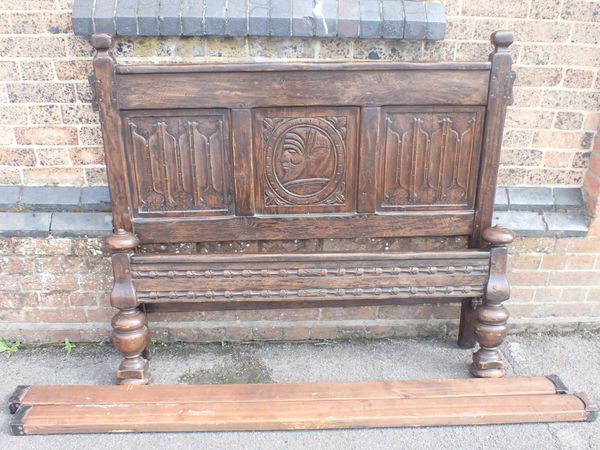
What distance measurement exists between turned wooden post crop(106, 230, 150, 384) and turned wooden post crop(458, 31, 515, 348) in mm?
1589

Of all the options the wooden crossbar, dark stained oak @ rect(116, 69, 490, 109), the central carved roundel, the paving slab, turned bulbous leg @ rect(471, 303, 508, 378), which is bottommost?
the paving slab

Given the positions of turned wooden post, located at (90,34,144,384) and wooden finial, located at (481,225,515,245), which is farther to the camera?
wooden finial, located at (481,225,515,245)

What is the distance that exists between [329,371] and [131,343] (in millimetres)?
969

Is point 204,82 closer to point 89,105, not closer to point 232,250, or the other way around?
point 89,105

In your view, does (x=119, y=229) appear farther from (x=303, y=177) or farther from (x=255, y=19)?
(x=255, y=19)

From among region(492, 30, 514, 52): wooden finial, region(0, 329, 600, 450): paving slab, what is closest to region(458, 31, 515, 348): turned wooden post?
region(492, 30, 514, 52): wooden finial

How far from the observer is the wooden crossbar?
7.29ft

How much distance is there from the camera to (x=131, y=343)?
2430mm

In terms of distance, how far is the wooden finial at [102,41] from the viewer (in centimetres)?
213

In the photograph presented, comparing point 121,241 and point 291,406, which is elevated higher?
point 121,241

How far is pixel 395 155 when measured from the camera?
2408 millimetres

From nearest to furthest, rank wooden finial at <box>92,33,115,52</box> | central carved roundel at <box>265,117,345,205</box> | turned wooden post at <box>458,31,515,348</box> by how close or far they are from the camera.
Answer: wooden finial at <box>92,33,115,52</box>
turned wooden post at <box>458,31,515,348</box>
central carved roundel at <box>265,117,345,205</box>

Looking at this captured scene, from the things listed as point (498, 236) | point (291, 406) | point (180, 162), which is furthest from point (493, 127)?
point (291, 406)

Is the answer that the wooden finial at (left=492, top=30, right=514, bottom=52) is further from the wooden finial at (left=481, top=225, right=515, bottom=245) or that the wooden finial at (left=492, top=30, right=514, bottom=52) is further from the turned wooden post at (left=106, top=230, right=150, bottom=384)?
the turned wooden post at (left=106, top=230, right=150, bottom=384)
